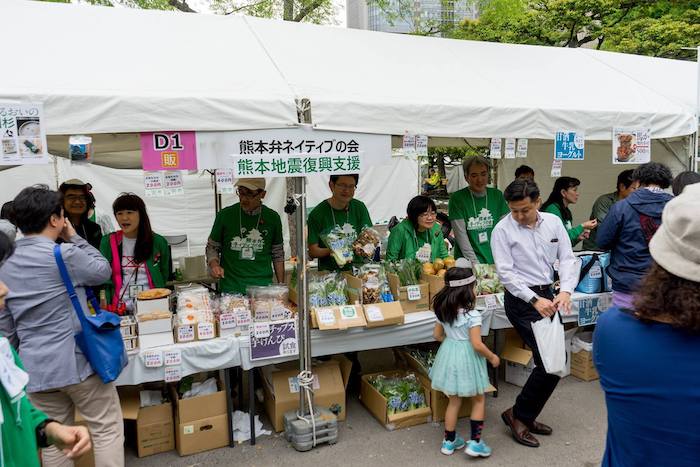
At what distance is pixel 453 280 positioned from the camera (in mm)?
3203

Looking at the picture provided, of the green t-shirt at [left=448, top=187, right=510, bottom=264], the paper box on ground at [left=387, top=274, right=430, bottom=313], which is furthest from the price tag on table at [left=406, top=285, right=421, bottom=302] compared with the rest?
the green t-shirt at [left=448, top=187, right=510, bottom=264]

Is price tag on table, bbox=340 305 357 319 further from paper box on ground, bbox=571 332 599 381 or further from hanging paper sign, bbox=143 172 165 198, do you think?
paper box on ground, bbox=571 332 599 381

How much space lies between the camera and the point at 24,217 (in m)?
2.34

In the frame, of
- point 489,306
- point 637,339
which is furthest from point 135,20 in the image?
point 637,339

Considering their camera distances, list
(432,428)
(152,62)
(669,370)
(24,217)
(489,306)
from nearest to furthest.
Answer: (669,370)
(24,217)
(152,62)
(432,428)
(489,306)

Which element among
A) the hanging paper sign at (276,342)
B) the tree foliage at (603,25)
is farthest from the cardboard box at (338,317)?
the tree foliage at (603,25)

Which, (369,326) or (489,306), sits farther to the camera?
(489,306)

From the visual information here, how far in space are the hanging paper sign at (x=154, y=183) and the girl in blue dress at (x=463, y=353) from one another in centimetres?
186

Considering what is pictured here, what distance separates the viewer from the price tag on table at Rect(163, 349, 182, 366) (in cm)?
317

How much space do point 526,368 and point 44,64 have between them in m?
4.16

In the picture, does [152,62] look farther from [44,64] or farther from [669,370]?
[669,370]

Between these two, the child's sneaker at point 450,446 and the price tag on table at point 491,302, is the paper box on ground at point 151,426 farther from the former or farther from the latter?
the price tag on table at point 491,302

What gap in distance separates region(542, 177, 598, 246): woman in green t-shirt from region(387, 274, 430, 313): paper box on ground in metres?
1.62

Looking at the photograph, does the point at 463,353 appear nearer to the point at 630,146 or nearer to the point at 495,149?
the point at 495,149
